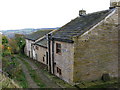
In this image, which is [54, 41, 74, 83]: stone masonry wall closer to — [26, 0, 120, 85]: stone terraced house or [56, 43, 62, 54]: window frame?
[26, 0, 120, 85]: stone terraced house

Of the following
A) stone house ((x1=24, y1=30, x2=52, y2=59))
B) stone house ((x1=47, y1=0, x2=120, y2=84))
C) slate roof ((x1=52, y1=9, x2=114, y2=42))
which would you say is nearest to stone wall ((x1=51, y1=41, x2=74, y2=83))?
stone house ((x1=47, y1=0, x2=120, y2=84))

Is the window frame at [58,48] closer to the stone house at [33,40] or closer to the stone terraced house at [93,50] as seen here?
the stone terraced house at [93,50]

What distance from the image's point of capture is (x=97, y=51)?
13.3 m

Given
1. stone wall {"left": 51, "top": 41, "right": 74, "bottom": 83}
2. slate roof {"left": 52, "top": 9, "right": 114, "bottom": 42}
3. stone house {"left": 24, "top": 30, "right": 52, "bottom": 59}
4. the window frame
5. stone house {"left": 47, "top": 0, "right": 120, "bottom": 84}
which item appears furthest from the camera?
stone house {"left": 24, "top": 30, "right": 52, "bottom": 59}

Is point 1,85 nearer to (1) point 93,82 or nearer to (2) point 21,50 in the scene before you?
(1) point 93,82

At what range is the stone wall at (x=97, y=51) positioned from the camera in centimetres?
1266

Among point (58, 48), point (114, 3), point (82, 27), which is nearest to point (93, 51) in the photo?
point (82, 27)

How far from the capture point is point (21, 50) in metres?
40.9

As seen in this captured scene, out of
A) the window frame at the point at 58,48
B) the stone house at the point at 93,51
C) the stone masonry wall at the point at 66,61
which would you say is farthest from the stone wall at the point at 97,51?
the window frame at the point at 58,48

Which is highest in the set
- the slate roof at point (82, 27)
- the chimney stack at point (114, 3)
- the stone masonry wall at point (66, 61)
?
the chimney stack at point (114, 3)

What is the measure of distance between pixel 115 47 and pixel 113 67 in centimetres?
218

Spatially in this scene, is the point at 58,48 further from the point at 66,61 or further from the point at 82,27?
the point at 82,27

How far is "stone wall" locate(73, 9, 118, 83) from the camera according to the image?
1266 cm

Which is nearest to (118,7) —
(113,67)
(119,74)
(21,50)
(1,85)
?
(113,67)
